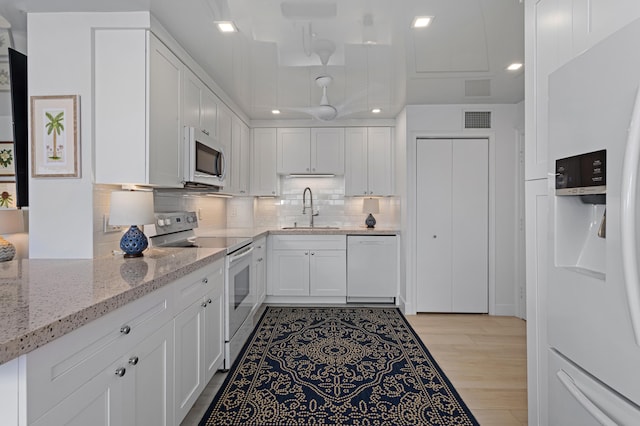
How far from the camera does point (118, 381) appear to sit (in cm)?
119

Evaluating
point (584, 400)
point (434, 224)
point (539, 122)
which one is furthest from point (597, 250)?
point (434, 224)

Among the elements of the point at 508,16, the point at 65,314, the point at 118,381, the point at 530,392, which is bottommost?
the point at 530,392

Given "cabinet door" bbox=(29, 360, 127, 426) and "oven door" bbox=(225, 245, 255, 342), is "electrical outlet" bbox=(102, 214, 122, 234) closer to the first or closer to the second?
"oven door" bbox=(225, 245, 255, 342)

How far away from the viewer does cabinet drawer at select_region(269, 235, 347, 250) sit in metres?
4.19

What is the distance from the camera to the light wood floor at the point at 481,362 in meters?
2.08

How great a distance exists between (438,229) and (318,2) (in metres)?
2.79

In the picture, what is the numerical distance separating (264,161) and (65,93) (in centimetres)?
264

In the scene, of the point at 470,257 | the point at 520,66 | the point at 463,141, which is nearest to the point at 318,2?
the point at 520,66

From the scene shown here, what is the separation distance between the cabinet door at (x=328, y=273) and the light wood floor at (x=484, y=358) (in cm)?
92

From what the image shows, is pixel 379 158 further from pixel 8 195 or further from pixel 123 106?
pixel 8 195

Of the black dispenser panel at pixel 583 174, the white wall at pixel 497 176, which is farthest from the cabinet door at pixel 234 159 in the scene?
the black dispenser panel at pixel 583 174

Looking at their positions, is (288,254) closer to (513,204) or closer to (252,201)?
(252,201)

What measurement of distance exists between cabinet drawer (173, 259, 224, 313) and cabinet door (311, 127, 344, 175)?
2357mm

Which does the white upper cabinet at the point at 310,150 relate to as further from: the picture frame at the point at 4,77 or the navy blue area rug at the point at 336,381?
the picture frame at the point at 4,77
